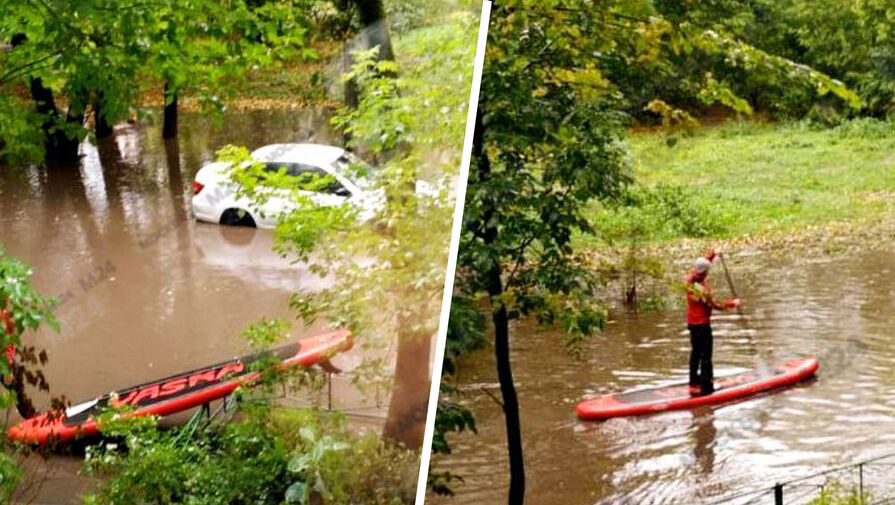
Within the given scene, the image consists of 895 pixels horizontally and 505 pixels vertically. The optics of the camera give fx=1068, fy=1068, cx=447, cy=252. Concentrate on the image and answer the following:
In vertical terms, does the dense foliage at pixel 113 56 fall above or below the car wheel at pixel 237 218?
above

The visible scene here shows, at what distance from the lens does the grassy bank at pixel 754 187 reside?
145cm

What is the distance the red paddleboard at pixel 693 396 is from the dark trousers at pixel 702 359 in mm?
10

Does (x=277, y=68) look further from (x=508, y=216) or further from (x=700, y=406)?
(x=700, y=406)

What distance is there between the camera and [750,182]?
1.49 metres

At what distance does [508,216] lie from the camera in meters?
1.54

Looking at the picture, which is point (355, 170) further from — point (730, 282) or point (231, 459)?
point (730, 282)

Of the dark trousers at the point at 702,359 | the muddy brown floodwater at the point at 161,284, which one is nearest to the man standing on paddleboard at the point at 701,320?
the dark trousers at the point at 702,359

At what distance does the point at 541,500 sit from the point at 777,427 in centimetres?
32

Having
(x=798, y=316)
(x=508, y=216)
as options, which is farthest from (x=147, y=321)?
(x=798, y=316)

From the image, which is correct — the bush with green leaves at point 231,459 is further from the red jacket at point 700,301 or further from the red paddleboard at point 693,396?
the red jacket at point 700,301

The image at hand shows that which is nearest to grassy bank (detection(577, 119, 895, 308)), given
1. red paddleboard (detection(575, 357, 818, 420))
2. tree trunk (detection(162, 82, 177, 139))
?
red paddleboard (detection(575, 357, 818, 420))

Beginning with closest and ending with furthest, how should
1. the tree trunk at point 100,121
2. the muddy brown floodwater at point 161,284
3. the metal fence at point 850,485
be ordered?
the metal fence at point 850,485, the muddy brown floodwater at point 161,284, the tree trunk at point 100,121

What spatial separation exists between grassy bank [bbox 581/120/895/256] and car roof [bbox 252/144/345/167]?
374 millimetres

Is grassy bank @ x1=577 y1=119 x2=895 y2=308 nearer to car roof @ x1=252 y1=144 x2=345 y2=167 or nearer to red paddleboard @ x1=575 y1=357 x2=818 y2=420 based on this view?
red paddleboard @ x1=575 y1=357 x2=818 y2=420
